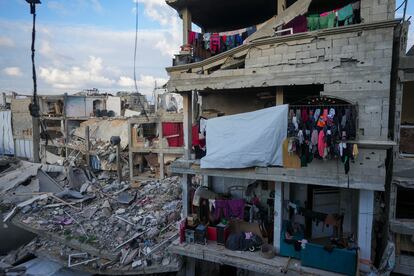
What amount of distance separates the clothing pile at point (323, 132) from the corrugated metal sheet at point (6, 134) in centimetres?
3801

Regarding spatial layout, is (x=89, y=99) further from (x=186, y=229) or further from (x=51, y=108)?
(x=186, y=229)

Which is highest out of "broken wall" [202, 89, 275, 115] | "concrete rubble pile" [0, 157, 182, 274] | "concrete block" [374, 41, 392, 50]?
"concrete block" [374, 41, 392, 50]

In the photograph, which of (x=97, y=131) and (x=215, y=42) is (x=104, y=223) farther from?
(x=97, y=131)

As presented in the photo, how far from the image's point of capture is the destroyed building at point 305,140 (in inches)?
330

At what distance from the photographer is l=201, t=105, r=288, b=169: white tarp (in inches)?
369

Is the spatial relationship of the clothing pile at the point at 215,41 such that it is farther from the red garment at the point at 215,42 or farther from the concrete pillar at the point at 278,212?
the concrete pillar at the point at 278,212

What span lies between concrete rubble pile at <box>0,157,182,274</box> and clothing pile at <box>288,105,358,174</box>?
292 inches

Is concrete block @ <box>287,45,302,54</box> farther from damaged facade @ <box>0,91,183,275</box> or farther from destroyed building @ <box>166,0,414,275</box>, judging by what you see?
damaged facade @ <box>0,91,183,275</box>

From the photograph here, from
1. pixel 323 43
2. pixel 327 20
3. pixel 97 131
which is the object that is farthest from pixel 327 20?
pixel 97 131

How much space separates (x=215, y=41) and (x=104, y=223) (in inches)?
462

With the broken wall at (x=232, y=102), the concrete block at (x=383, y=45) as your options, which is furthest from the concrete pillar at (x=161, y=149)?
the concrete block at (x=383, y=45)

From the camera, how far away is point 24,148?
110ft

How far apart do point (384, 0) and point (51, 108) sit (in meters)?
33.8

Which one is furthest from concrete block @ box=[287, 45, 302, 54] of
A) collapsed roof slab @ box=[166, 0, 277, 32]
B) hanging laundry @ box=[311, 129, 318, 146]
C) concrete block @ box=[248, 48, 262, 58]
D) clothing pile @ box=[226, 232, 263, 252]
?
clothing pile @ box=[226, 232, 263, 252]
